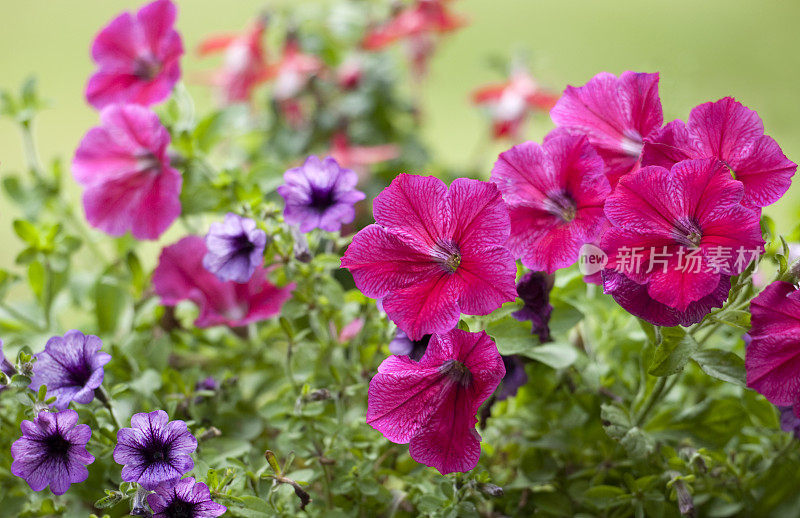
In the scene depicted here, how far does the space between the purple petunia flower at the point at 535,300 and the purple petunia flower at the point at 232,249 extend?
148 mm

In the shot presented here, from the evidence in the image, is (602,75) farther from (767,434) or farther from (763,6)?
(763,6)

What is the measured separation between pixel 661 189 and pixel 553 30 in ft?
6.44

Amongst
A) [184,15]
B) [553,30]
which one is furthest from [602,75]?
[184,15]

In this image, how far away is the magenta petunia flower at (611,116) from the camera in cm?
40

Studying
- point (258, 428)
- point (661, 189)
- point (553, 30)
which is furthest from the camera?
point (553, 30)

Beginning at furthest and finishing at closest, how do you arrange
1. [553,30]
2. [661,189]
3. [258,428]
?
[553,30], [258,428], [661,189]

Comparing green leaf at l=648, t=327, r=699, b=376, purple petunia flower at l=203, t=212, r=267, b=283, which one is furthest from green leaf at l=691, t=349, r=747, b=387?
purple petunia flower at l=203, t=212, r=267, b=283

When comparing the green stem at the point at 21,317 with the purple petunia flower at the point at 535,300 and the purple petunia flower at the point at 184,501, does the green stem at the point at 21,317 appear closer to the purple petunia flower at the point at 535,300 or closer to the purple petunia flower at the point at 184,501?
the purple petunia flower at the point at 184,501

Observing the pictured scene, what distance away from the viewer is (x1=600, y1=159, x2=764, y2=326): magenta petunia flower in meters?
0.33

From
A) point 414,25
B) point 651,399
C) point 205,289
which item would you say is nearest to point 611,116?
point 651,399

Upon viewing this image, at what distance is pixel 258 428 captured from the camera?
490mm

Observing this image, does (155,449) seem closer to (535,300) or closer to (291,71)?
(535,300)

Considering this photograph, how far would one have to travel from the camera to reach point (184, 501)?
36 cm

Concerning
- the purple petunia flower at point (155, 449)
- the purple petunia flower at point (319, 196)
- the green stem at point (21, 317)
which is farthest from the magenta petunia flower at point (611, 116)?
the green stem at point (21, 317)
